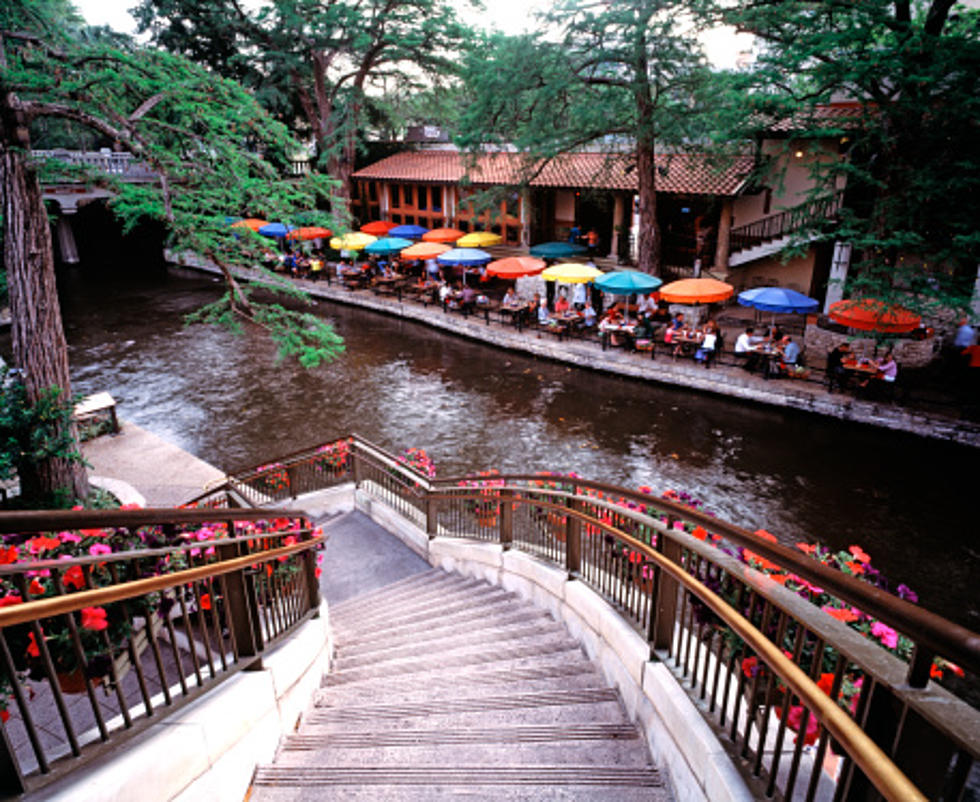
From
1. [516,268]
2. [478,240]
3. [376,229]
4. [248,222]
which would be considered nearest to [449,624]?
[248,222]

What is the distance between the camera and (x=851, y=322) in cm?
1391

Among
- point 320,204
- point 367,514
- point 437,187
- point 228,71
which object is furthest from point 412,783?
point 320,204

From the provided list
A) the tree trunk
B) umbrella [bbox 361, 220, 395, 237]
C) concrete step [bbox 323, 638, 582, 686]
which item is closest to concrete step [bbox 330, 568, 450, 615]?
concrete step [bbox 323, 638, 582, 686]

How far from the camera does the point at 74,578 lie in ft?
11.2

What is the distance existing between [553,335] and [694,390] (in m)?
5.41

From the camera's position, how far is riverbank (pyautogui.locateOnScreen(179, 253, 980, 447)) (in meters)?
13.5

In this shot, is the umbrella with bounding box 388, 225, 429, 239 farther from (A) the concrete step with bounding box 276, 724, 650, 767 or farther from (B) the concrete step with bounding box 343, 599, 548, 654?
(A) the concrete step with bounding box 276, 724, 650, 767

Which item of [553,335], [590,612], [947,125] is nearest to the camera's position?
[590,612]

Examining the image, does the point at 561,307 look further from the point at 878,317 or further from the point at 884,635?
the point at 884,635

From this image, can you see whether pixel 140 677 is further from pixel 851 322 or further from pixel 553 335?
pixel 553 335

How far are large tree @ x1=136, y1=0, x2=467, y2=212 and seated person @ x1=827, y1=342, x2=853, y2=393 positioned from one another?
21.0 m

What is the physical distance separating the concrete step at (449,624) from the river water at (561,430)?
612 centimetres

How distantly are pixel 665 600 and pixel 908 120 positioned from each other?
612 inches

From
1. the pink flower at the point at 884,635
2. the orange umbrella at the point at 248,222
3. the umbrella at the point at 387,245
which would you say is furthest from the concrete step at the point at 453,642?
the umbrella at the point at 387,245
